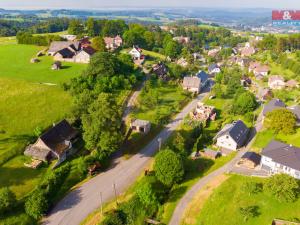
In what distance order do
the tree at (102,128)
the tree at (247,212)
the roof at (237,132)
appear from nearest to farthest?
1. the tree at (247,212)
2. the tree at (102,128)
3. the roof at (237,132)

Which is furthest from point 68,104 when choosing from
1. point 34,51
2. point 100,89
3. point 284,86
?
point 284,86

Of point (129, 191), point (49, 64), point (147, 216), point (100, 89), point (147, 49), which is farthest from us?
point (147, 49)

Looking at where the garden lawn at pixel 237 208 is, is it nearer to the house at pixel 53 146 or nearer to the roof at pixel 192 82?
the house at pixel 53 146

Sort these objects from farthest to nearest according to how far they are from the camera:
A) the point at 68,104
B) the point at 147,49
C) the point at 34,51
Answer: the point at 147,49, the point at 34,51, the point at 68,104

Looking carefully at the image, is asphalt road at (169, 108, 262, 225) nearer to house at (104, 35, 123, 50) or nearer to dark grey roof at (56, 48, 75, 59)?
dark grey roof at (56, 48, 75, 59)

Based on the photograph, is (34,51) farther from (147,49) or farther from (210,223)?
(210,223)

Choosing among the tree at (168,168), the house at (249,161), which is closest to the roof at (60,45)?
the tree at (168,168)
